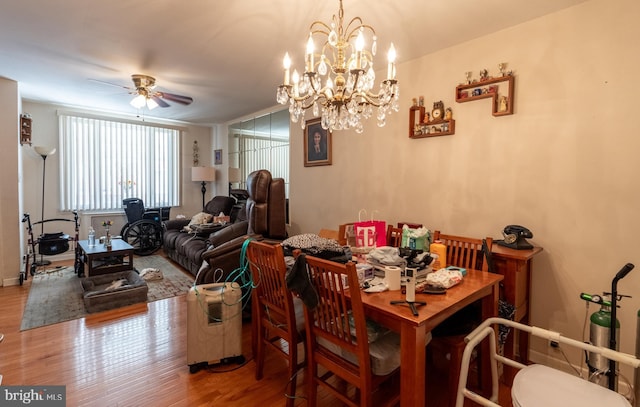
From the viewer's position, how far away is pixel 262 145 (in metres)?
5.28

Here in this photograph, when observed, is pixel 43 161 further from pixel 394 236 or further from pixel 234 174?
pixel 394 236

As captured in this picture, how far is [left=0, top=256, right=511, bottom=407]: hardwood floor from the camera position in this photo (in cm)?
185

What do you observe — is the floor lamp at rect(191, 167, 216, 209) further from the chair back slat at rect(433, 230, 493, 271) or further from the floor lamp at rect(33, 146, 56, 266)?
the chair back slat at rect(433, 230, 493, 271)

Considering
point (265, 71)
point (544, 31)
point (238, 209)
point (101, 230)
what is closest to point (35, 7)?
point (265, 71)

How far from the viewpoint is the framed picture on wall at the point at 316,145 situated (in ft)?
12.4

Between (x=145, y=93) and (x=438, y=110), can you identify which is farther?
(x=145, y=93)

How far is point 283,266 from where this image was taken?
1.67 m

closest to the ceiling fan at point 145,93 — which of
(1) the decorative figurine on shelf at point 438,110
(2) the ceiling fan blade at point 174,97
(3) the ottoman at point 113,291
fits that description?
(2) the ceiling fan blade at point 174,97

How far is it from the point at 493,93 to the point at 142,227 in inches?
215

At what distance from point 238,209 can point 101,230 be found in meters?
2.58

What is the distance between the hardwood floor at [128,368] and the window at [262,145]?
262 centimetres

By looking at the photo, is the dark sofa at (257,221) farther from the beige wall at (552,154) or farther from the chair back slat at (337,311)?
the chair back slat at (337,311)

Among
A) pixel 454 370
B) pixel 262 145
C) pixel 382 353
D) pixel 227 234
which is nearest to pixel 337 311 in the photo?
pixel 382 353

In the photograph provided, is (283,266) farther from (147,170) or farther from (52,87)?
(147,170)
